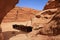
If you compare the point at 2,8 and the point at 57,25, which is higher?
the point at 2,8

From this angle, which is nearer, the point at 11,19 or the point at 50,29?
the point at 50,29

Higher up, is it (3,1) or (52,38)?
(3,1)

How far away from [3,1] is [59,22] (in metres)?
3.57

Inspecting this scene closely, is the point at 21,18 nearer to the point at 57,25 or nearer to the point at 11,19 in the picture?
the point at 11,19

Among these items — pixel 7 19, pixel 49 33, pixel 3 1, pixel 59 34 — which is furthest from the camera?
pixel 7 19

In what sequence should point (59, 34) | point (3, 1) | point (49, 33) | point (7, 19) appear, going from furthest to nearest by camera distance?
point (7, 19) < point (3, 1) < point (49, 33) < point (59, 34)

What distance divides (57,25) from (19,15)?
127 feet

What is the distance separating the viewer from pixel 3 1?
952 cm

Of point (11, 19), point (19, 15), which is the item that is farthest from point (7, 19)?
Result: point (19, 15)

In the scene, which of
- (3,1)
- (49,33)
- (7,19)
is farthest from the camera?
(7,19)

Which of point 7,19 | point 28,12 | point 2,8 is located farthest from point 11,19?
point 2,8

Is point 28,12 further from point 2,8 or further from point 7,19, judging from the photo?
point 2,8

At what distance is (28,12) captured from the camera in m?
47.2

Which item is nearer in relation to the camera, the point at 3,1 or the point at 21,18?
the point at 3,1
